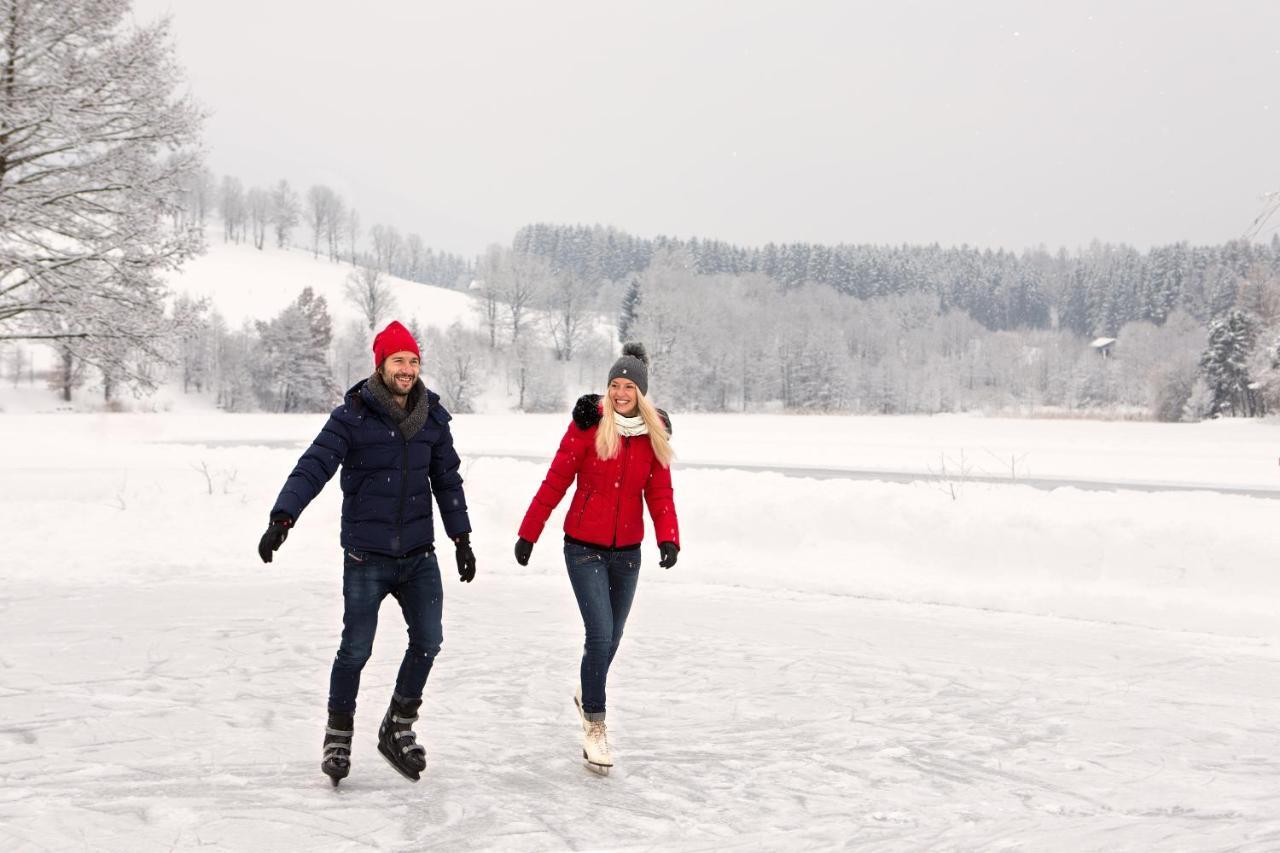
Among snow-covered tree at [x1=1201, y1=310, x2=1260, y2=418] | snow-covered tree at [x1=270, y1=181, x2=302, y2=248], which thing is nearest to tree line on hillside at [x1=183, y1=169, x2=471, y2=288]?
snow-covered tree at [x1=270, y1=181, x2=302, y2=248]

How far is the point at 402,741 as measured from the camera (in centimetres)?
436

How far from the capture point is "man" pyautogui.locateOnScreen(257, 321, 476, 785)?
414cm

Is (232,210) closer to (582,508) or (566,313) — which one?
(566,313)

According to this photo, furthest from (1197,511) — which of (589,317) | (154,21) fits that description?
(589,317)

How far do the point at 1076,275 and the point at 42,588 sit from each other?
137 metres

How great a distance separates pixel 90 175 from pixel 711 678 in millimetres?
12276

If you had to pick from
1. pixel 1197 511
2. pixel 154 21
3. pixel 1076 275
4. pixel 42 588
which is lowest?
pixel 42 588

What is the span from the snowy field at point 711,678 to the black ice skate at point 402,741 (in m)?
0.10

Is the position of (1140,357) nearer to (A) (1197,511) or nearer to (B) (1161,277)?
(B) (1161,277)

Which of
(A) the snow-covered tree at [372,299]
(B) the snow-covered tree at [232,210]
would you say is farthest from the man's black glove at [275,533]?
(B) the snow-covered tree at [232,210]

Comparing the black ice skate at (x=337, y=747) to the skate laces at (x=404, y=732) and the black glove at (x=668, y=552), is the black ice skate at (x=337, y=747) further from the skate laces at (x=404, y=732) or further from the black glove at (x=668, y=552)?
the black glove at (x=668, y=552)

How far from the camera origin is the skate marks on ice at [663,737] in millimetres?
3818

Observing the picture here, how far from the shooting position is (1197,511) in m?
10.5

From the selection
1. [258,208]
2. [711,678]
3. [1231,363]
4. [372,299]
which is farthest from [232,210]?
[711,678]
